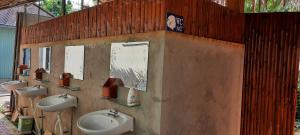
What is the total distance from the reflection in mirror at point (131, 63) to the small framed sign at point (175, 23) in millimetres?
304

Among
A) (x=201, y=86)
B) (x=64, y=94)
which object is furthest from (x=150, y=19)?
(x=64, y=94)

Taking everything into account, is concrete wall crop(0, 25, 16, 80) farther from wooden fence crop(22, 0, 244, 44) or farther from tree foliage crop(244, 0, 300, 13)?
tree foliage crop(244, 0, 300, 13)

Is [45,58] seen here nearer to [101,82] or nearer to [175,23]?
[101,82]

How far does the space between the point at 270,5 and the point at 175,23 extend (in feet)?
9.11

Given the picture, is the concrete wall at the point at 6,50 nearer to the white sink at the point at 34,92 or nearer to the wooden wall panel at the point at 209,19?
the white sink at the point at 34,92

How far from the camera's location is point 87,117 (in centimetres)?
267

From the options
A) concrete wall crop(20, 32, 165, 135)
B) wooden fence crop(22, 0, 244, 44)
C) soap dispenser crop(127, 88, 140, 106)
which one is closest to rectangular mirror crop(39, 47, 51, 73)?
concrete wall crop(20, 32, 165, 135)

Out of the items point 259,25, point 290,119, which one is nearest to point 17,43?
point 259,25

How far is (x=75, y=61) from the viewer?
3.62 m

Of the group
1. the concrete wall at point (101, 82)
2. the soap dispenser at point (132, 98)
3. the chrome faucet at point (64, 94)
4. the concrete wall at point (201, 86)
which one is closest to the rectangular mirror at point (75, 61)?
the concrete wall at point (101, 82)

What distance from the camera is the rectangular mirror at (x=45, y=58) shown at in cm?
451

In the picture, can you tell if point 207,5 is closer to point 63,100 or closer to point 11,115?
point 63,100

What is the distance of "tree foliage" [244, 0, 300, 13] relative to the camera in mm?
4012

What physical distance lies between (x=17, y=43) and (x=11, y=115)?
6.06ft
